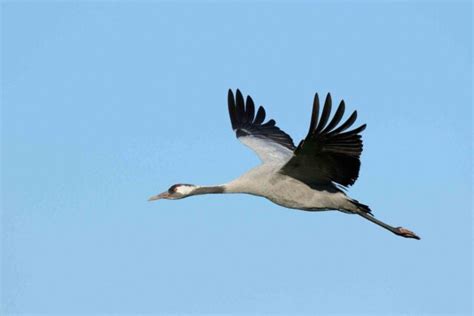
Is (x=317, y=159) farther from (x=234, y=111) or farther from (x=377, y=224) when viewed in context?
(x=234, y=111)

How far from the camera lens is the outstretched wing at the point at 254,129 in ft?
50.8

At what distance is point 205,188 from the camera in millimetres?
13734

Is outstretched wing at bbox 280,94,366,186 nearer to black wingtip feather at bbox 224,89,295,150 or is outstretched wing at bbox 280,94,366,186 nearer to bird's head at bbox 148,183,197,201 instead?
bird's head at bbox 148,183,197,201

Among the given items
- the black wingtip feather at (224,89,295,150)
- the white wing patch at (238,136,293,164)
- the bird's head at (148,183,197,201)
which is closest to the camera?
the bird's head at (148,183,197,201)

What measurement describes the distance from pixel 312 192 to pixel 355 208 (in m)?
0.76

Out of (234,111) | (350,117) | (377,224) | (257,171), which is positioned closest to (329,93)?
(350,117)

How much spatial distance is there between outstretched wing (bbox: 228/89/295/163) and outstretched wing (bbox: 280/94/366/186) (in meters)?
2.23

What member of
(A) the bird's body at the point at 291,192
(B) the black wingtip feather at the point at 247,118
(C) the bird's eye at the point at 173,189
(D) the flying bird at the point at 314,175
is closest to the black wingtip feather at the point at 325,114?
(D) the flying bird at the point at 314,175

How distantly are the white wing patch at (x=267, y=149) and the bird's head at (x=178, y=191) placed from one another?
1.42 metres

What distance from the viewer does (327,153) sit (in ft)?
40.7

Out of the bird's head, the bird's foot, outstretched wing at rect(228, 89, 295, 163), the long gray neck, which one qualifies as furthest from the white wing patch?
the bird's foot

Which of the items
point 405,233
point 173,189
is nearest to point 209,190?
point 173,189

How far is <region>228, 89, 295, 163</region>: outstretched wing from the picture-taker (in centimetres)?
1547

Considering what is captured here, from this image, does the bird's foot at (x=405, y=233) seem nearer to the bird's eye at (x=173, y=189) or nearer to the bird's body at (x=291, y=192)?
the bird's body at (x=291, y=192)
